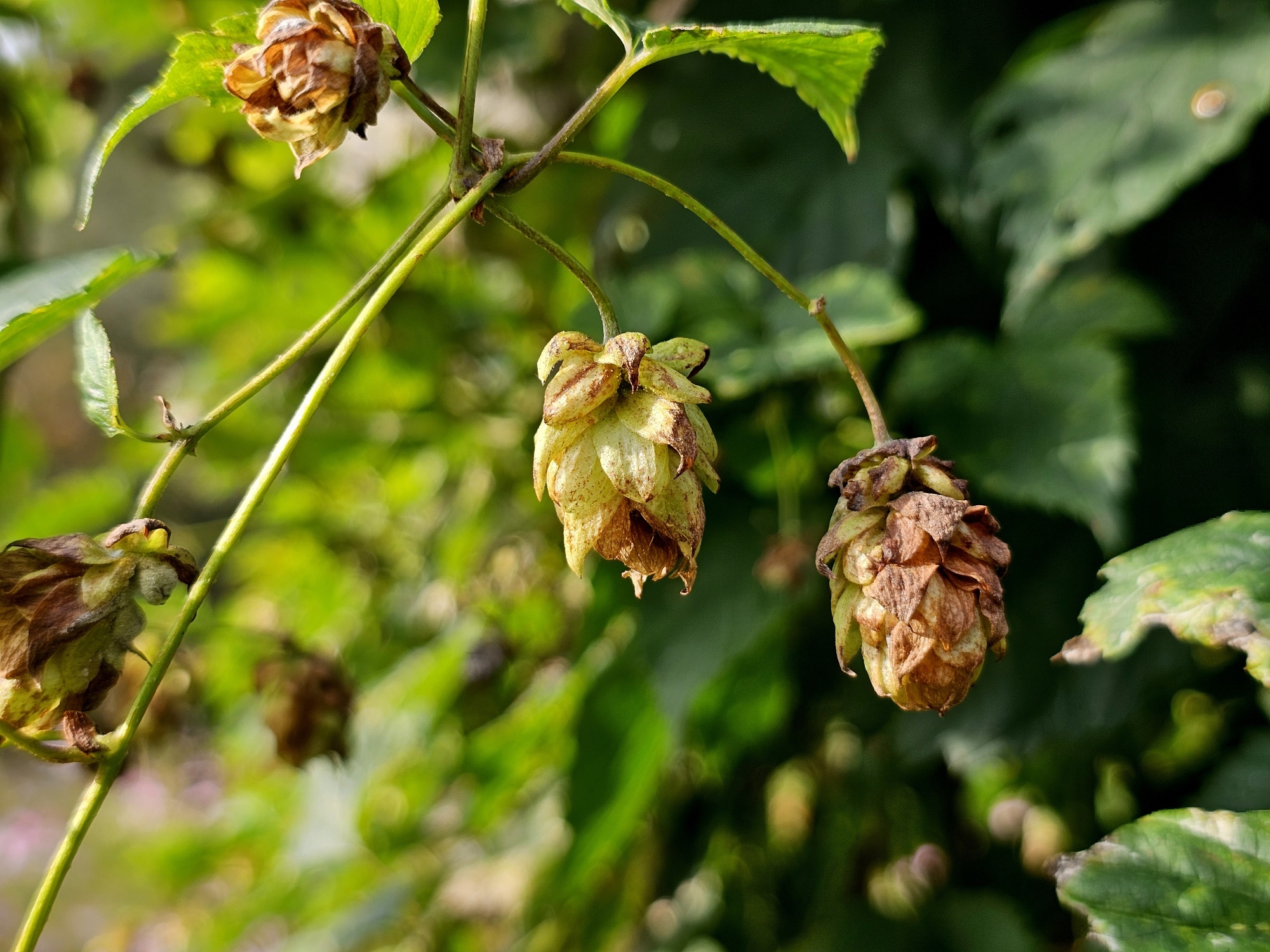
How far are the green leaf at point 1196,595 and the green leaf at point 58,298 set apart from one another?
1.51 ft

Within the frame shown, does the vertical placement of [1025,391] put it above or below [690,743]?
above

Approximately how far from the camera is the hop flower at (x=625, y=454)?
14.4 inches

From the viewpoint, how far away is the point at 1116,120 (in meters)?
0.70

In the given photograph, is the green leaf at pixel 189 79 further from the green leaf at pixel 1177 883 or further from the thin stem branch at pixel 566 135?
the green leaf at pixel 1177 883

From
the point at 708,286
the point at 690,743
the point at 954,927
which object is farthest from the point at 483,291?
the point at 954,927

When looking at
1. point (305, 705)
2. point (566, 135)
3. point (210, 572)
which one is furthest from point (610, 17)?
point (305, 705)

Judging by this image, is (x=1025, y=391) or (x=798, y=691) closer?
(x=1025, y=391)

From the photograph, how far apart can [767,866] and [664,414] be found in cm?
107

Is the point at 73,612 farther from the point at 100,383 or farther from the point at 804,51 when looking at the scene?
the point at 804,51

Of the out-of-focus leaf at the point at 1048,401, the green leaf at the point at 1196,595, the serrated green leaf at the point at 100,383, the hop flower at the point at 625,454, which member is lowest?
the out-of-focus leaf at the point at 1048,401

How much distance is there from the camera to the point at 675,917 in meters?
1.33

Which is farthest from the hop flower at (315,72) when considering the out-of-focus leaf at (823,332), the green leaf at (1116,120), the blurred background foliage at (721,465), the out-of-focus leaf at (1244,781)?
the out-of-focus leaf at (1244,781)

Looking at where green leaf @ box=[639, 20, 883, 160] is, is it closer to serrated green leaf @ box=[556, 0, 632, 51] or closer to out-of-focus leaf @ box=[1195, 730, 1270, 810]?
serrated green leaf @ box=[556, 0, 632, 51]

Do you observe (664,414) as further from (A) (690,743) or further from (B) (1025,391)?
(A) (690,743)
